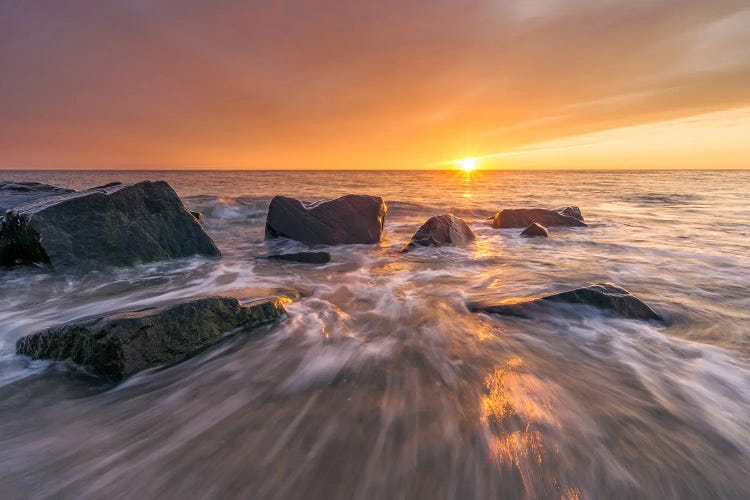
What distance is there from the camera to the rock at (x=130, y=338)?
2564 millimetres

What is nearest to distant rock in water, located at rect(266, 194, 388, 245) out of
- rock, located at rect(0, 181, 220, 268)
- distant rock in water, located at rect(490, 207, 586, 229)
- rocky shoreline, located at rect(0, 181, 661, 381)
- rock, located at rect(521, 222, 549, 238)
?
rocky shoreline, located at rect(0, 181, 661, 381)

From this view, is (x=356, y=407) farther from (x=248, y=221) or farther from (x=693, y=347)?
(x=248, y=221)

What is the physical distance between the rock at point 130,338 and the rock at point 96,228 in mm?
2874

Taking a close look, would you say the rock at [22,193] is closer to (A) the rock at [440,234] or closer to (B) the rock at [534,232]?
(A) the rock at [440,234]

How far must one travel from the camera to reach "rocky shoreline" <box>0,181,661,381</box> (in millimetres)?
2668

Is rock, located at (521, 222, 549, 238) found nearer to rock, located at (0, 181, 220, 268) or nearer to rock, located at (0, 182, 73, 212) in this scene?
rock, located at (0, 181, 220, 268)

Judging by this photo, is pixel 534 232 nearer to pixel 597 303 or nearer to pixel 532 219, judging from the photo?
pixel 532 219

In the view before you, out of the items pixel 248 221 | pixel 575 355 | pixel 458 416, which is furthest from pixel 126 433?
pixel 248 221

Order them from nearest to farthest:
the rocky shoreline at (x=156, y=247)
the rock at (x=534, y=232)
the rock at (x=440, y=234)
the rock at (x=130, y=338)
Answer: the rock at (x=130, y=338), the rocky shoreline at (x=156, y=247), the rock at (x=440, y=234), the rock at (x=534, y=232)

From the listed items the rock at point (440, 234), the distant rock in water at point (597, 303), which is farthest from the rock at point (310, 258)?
the distant rock in water at point (597, 303)

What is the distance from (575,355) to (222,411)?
116 inches

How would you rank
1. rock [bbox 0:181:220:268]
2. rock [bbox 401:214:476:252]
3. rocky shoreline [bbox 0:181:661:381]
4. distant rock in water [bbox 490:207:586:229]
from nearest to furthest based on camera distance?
rocky shoreline [bbox 0:181:661:381], rock [bbox 0:181:220:268], rock [bbox 401:214:476:252], distant rock in water [bbox 490:207:586:229]

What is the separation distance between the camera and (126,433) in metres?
2.15

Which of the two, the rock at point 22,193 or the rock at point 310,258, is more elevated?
the rock at point 22,193
